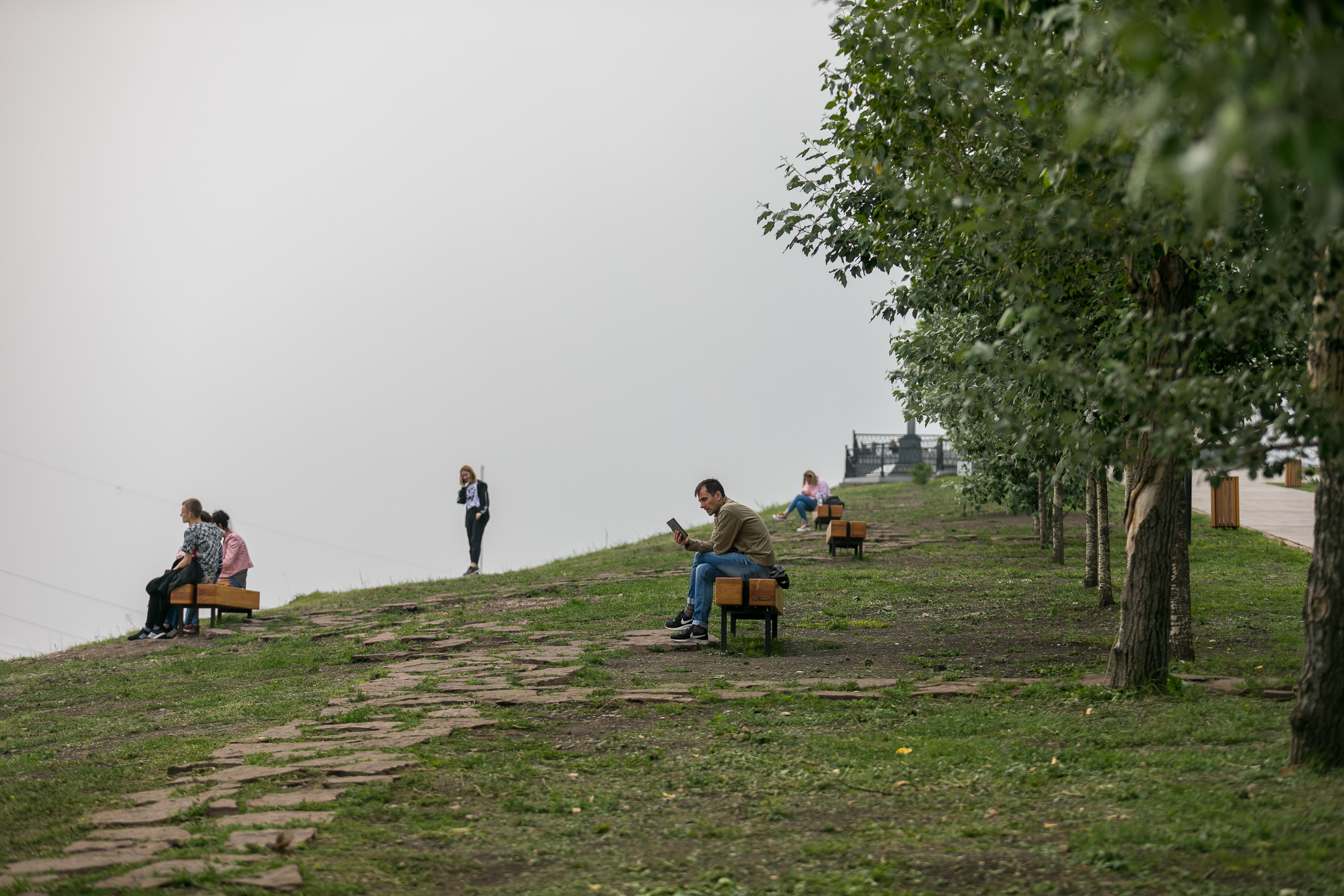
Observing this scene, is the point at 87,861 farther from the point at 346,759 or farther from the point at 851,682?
the point at 851,682

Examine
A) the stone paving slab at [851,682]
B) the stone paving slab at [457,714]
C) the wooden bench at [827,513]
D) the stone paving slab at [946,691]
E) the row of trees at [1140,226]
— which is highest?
the row of trees at [1140,226]

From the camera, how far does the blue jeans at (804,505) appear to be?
71.9ft

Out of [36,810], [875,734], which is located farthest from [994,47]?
[36,810]

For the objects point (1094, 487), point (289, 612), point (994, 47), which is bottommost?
point (289, 612)

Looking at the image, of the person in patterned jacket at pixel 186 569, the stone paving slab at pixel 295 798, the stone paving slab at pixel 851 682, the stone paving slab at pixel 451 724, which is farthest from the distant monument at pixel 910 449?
the stone paving slab at pixel 295 798

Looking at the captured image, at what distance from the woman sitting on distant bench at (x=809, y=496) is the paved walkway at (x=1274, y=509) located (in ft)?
21.9

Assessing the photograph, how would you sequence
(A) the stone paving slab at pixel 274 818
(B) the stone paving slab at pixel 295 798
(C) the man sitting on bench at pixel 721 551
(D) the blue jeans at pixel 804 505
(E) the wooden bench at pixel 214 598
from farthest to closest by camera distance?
(D) the blue jeans at pixel 804 505 < (E) the wooden bench at pixel 214 598 < (C) the man sitting on bench at pixel 721 551 < (B) the stone paving slab at pixel 295 798 < (A) the stone paving slab at pixel 274 818

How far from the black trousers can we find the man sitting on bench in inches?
340

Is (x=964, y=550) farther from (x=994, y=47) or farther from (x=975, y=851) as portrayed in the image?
(x=975, y=851)

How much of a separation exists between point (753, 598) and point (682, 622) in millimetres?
1352

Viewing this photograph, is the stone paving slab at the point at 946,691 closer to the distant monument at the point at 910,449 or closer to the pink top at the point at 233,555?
the pink top at the point at 233,555

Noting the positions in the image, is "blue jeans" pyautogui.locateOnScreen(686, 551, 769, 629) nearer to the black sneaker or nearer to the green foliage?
the black sneaker

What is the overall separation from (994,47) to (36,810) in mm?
6197

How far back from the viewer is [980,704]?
22.8 ft
